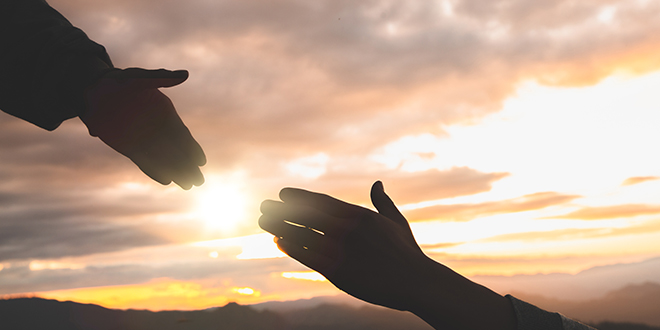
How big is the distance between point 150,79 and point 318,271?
2.69m

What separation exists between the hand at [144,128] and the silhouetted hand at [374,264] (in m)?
2.30

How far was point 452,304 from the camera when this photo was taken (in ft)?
8.89

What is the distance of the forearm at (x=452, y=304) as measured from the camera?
8.87 feet

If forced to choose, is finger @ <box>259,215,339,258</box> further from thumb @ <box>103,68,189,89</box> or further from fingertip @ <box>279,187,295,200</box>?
thumb @ <box>103,68,189,89</box>

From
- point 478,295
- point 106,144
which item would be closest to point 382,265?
point 478,295

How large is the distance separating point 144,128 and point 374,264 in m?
3.35

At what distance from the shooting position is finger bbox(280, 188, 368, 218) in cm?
291

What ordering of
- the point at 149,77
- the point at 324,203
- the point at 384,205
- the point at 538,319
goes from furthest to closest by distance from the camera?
1. the point at 149,77
2. the point at 384,205
3. the point at 538,319
4. the point at 324,203

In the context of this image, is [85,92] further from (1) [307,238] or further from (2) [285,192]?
(1) [307,238]

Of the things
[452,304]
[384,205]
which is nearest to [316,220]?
[384,205]

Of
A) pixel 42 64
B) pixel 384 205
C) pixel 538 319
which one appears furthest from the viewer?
pixel 42 64

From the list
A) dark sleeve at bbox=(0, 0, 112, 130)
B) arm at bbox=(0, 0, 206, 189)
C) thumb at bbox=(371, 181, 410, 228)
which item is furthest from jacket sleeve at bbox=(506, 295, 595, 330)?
dark sleeve at bbox=(0, 0, 112, 130)

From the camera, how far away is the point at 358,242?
2.80m

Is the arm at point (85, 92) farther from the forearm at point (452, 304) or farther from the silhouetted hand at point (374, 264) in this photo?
the forearm at point (452, 304)
